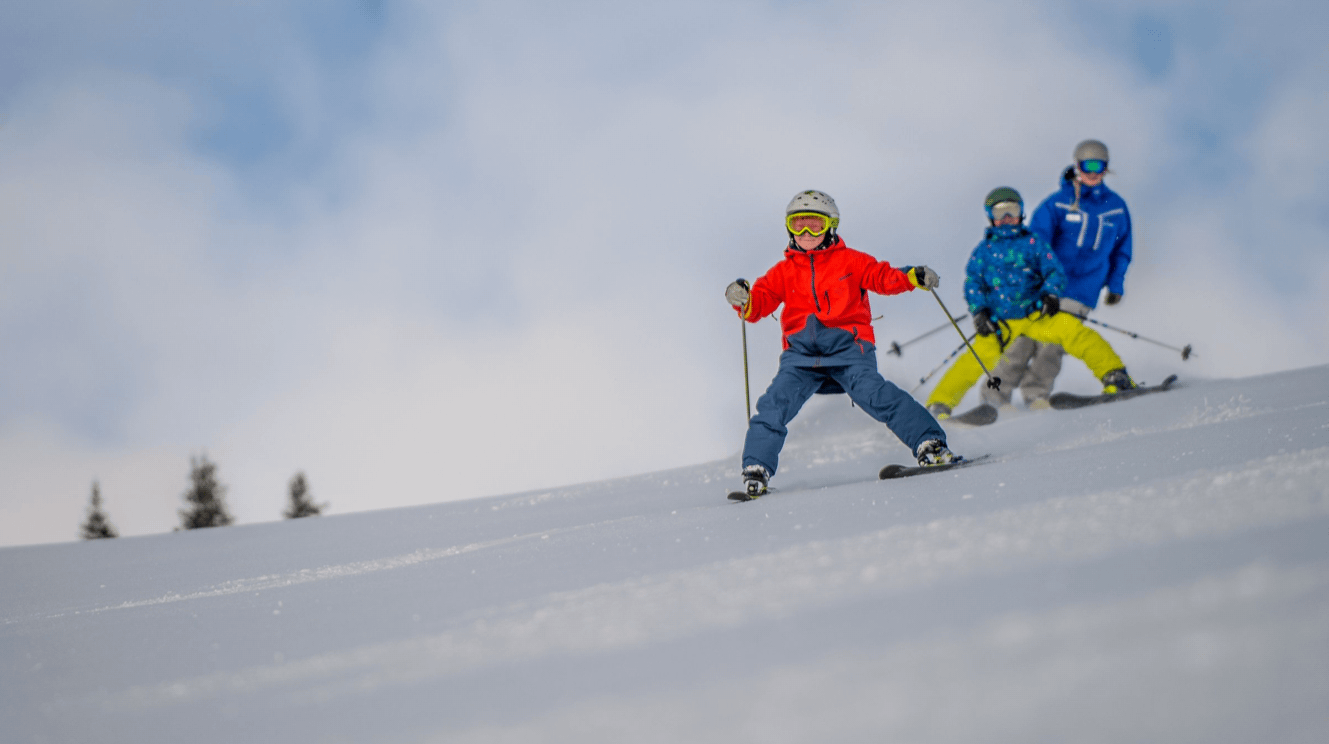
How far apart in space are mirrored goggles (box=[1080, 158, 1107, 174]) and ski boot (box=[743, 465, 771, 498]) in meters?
4.69

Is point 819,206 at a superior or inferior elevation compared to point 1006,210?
inferior

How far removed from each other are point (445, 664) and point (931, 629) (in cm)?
80

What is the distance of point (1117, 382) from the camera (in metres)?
6.21

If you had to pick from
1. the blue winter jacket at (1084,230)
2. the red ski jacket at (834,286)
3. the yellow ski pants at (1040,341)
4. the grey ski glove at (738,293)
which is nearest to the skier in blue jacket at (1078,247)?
the blue winter jacket at (1084,230)

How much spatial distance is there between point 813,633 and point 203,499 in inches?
1218

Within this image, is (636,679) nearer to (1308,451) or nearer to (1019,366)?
(1308,451)

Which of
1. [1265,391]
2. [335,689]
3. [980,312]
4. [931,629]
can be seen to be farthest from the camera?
[980,312]

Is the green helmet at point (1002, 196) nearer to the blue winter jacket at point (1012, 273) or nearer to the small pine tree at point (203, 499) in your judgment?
the blue winter jacket at point (1012, 273)

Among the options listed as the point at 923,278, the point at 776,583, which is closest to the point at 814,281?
the point at 923,278

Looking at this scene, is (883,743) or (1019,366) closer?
(883,743)

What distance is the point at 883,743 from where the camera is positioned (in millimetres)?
999

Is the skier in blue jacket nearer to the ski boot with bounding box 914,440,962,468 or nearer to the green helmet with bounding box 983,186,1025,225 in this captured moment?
the green helmet with bounding box 983,186,1025,225

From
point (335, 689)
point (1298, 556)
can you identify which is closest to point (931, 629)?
point (1298, 556)

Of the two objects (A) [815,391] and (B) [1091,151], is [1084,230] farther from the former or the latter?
(A) [815,391]
